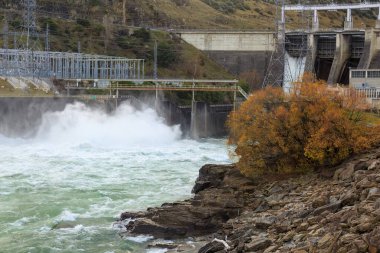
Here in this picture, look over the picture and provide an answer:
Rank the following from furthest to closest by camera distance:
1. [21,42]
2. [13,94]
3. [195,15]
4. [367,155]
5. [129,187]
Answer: [195,15]
[21,42]
[13,94]
[129,187]
[367,155]

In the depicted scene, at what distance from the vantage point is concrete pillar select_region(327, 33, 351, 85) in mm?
72969

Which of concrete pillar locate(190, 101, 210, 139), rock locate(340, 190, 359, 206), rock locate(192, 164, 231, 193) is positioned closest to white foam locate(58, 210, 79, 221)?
rock locate(192, 164, 231, 193)

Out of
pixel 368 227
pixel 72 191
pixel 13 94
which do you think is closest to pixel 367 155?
pixel 368 227

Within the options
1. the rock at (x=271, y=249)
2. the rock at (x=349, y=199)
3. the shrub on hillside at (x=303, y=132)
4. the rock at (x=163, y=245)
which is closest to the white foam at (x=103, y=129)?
the shrub on hillside at (x=303, y=132)

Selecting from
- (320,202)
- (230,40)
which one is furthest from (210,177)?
(230,40)

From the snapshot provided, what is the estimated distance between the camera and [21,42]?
81000 mm

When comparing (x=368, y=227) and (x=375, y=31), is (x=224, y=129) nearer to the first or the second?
(x=375, y=31)

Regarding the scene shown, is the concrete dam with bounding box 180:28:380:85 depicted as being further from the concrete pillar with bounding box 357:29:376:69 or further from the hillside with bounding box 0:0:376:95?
the hillside with bounding box 0:0:376:95

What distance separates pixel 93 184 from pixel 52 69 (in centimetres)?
4111

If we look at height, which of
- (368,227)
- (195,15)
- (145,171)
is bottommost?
(145,171)

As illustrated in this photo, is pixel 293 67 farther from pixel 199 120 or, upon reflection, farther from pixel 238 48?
pixel 199 120

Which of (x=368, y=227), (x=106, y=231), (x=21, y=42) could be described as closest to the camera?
(x=368, y=227)

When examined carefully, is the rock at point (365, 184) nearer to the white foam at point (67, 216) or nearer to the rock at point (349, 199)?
the rock at point (349, 199)

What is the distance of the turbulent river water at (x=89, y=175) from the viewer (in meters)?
24.6
